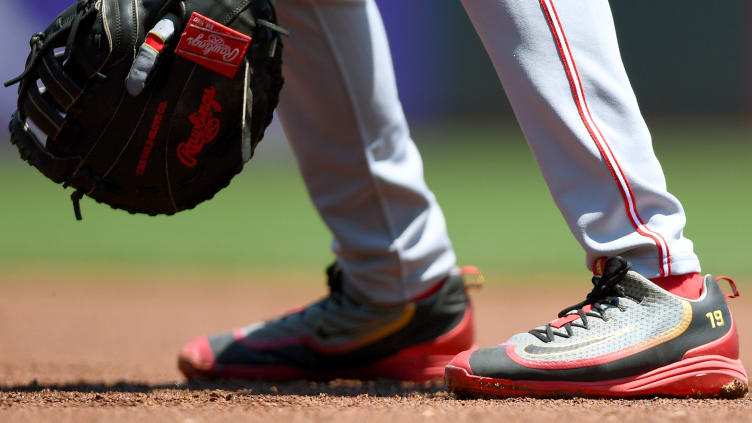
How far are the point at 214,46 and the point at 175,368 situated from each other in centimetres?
102

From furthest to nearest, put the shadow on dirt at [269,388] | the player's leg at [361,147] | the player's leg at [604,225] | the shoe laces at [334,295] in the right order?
1. the shoe laces at [334,295]
2. the player's leg at [361,147]
3. the shadow on dirt at [269,388]
4. the player's leg at [604,225]

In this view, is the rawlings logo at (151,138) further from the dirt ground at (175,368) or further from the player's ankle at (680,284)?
the player's ankle at (680,284)

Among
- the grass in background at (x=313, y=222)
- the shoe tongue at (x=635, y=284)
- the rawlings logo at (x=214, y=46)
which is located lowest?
the grass in background at (x=313, y=222)

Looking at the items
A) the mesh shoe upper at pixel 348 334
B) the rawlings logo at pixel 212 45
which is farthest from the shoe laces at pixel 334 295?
the rawlings logo at pixel 212 45

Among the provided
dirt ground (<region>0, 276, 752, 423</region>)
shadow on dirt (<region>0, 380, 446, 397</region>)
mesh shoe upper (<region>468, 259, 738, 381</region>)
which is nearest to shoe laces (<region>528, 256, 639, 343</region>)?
mesh shoe upper (<region>468, 259, 738, 381</region>)

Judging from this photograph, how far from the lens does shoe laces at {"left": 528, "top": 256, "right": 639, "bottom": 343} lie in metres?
1.44

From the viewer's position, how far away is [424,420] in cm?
123

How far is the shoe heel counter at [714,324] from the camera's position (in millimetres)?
1425

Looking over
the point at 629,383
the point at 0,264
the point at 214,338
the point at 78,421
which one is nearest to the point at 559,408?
the point at 629,383

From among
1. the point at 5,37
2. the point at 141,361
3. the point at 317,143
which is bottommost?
the point at 141,361

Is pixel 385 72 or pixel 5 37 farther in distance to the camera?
pixel 5 37

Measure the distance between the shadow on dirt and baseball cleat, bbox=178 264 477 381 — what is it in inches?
1.6

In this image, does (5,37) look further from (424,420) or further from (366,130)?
(424,420)

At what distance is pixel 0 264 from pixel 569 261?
291 centimetres
